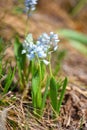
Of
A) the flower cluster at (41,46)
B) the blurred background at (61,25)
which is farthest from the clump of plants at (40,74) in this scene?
the blurred background at (61,25)

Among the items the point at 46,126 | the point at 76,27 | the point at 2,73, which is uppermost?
the point at 76,27

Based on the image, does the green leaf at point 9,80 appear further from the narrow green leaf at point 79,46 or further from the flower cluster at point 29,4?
the narrow green leaf at point 79,46

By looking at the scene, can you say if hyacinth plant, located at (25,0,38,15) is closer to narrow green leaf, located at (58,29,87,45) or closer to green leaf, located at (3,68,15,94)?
green leaf, located at (3,68,15,94)

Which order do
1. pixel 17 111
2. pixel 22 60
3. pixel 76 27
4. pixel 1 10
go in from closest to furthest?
pixel 17 111 < pixel 22 60 < pixel 1 10 < pixel 76 27

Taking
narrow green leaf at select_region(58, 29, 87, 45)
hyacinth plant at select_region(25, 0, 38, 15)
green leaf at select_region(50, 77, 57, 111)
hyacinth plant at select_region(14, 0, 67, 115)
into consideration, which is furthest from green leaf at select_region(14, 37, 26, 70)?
narrow green leaf at select_region(58, 29, 87, 45)

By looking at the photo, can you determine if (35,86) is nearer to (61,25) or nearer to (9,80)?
(9,80)

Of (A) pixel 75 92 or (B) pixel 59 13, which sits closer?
(A) pixel 75 92

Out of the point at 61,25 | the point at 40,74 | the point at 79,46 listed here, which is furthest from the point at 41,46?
A: the point at 61,25

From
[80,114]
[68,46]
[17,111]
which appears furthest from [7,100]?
[68,46]

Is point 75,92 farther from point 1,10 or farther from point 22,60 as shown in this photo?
point 1,10
